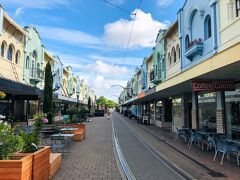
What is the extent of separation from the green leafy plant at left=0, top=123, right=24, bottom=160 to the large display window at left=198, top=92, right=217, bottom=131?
38.8 ft

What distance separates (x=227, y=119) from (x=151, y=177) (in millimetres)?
7137

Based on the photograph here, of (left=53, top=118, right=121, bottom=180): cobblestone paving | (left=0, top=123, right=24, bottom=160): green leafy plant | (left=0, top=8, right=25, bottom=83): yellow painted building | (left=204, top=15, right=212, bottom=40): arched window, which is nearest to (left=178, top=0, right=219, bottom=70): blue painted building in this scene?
(left=204, top=15, right=212, bottom=40): arched window

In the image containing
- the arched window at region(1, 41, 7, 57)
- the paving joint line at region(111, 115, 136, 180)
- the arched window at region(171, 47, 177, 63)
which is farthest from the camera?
the arched window at region(171, 47, 177, 63)

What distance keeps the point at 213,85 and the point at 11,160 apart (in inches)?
376

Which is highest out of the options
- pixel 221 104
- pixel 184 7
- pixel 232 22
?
pixel 184 7

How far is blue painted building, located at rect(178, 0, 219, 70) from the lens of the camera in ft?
47.5

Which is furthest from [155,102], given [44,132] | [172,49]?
[44,132]

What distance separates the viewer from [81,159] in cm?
1094

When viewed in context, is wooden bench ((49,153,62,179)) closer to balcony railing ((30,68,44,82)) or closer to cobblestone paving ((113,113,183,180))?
cobblestone paving ((113,113,183,180))

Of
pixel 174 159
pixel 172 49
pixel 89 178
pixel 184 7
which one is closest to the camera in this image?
pixel 89 178

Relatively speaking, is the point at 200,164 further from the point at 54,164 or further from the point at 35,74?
the point at 35,74

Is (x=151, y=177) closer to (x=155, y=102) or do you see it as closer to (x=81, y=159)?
(x=81, y=159)

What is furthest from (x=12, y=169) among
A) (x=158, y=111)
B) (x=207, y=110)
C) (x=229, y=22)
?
(x=158, y=111)

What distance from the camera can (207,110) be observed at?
1636cm
